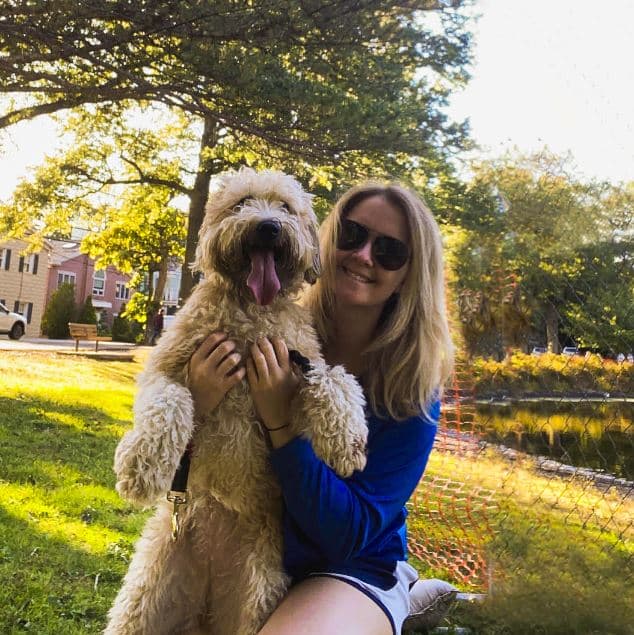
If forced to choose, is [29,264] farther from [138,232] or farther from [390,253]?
[390,253]

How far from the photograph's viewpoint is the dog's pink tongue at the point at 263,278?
2322 mm

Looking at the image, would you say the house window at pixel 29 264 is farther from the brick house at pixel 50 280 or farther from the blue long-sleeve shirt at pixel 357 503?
the blue long-sleeve shirt at pixel 357 503

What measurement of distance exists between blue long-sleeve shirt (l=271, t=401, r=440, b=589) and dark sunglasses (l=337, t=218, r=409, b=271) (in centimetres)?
62

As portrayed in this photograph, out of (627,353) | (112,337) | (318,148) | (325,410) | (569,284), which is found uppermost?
(318,148)

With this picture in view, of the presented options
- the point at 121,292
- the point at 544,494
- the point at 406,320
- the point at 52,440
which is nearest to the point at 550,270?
the point at 544,494

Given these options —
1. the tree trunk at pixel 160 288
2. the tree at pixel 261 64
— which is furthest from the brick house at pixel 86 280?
the tree at pixel 261 64

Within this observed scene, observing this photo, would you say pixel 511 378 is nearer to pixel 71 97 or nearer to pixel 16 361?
pixel 71 97

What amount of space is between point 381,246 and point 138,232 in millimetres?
23276

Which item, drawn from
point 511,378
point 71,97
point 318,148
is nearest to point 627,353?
point 511,378

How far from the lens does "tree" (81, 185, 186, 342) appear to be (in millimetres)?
23094

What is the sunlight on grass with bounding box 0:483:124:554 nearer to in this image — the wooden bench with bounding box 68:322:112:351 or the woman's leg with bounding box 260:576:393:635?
the woman's leg with bounding box 260:576:393:635

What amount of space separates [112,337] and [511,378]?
132ft

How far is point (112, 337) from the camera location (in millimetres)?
42219

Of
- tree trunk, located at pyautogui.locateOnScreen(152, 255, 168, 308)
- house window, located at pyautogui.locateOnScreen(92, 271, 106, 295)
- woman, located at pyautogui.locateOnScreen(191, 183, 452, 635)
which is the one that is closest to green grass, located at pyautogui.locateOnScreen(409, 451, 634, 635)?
woman, located at pyautogui.locateOnScreen(191, 183, 452, 635)
